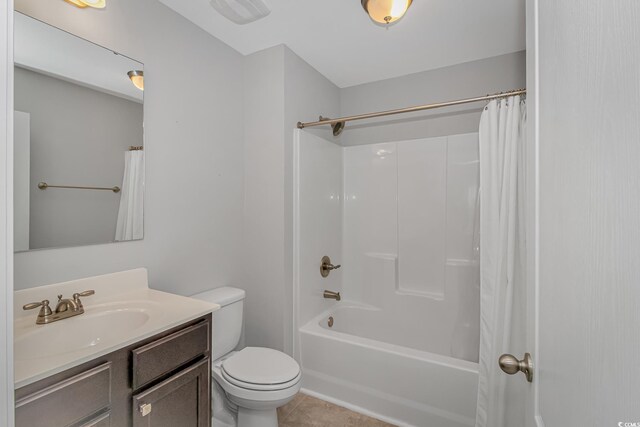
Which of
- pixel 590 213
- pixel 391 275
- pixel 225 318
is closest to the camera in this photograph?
pixel 590 213

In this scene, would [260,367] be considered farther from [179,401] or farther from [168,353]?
[168,353]

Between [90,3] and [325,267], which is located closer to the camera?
[90,3]

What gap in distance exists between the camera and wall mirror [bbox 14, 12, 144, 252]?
3.86 feet

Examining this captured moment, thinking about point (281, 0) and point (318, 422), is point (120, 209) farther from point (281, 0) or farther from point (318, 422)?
point (318, 422)

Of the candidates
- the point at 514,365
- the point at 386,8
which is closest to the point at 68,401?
the point at 514,365

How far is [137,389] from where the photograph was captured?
1026 millimetres

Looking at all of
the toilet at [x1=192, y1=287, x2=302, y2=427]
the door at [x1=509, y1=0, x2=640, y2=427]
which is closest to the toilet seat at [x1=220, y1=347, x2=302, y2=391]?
the toilet at [x1=192, y1=287, x2=302, y2=427]

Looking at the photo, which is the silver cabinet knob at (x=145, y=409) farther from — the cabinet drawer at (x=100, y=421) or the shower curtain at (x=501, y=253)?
the shower curtain at (x=501, y=253)

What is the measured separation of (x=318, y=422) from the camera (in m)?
1.87

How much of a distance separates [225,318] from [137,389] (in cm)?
77

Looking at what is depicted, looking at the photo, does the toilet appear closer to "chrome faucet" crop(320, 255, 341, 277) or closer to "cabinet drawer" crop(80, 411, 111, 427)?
"cabinet drawer" crop(80, 411, 111, 427)

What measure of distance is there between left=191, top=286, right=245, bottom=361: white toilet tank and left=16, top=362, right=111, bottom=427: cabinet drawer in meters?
0.78

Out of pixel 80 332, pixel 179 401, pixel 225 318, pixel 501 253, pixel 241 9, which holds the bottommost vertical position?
pixel 179 401

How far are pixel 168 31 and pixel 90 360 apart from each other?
1707 millimetres
